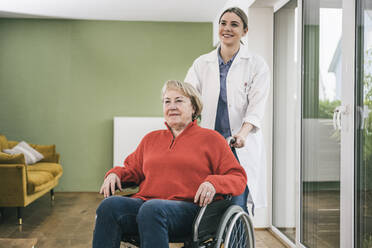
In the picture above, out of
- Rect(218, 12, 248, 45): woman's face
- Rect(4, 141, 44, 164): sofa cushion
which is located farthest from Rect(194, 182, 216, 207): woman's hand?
Rect(4, 141, 44, 164): sofa cushion

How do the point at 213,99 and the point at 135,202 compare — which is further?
the point at 213,99

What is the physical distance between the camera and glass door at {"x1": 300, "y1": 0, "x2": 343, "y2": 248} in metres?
2.34

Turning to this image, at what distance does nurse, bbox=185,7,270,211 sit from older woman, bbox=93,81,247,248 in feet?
0.81

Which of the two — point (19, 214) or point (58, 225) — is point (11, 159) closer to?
point (19, 214)

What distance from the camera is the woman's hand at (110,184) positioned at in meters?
1.68

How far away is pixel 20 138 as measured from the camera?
5562 millimetres

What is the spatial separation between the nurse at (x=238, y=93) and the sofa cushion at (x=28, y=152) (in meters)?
3.33

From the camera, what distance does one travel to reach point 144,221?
4.77ft

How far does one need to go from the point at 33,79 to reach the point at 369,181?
4.87 meters

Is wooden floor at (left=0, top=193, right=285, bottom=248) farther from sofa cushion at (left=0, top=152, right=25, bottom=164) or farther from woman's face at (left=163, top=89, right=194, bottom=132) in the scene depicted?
woman's face at (left=163, top=89, right=194, bottom=132)

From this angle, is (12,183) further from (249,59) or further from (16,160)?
(249,59)

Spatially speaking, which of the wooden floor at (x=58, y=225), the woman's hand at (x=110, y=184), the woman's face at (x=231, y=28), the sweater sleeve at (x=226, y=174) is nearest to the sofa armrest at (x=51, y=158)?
the wooden floor at (x=58, y=225)

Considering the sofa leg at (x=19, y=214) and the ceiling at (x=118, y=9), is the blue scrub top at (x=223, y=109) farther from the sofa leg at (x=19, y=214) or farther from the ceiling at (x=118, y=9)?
the ceiling at (x=118, y=9)

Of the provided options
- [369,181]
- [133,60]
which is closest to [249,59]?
[369,181]
